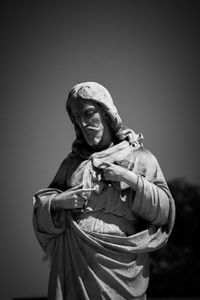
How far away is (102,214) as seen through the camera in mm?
5660

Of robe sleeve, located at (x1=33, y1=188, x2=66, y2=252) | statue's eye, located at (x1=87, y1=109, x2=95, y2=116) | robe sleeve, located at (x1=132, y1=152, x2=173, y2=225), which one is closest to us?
robe sleeve, located at (x1=132, y1=152, x2=173, y2=225)

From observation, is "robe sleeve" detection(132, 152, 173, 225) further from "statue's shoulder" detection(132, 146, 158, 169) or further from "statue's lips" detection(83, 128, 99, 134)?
"statue's lips" detection(83, 128, 99, 134)

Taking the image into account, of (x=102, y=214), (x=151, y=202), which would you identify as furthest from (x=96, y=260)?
(x=151, y=202)

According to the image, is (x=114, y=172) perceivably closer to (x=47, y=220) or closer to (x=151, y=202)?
(x=151, y=202)

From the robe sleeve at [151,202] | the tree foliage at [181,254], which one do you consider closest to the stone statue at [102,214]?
the robe sleeve at [151,202]

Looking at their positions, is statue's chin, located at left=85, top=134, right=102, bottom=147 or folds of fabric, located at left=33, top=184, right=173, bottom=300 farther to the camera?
statue's chin, located at left=85, top=134, right=102, bottom=147

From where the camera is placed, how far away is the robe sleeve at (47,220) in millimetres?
5719

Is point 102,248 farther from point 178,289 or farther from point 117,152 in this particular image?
point 178,289

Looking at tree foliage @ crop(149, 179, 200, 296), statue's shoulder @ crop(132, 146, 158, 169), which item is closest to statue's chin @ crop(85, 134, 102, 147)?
statue's shoulder @ crop(132, 146, 158, 169)

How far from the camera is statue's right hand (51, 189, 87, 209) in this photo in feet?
18.4

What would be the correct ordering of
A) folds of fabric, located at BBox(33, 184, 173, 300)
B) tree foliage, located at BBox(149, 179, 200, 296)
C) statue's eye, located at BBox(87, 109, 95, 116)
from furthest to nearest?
1. tree foliage, located at BBox(149, 179, 200, 296)
2. statue's eye, located at BBox(87, 109, 95, 116)
3. folds of fabric, located at BBox(33, 184, 173, 300)

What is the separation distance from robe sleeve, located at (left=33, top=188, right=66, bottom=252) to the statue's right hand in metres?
0.09

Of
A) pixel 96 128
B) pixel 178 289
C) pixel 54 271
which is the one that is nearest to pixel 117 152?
pixel 96 128

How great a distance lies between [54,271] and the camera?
566 cm
